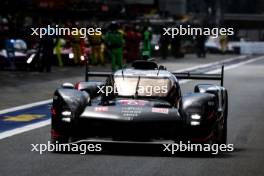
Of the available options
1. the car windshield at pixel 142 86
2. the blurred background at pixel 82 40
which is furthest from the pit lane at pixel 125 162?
the blurred background at pixel 82 40

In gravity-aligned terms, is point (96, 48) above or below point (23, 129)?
below

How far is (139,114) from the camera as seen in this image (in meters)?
13.7

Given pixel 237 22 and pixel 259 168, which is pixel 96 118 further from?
pixel 237 22

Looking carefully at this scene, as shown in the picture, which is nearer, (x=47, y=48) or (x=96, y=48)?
(x=47, y=48)

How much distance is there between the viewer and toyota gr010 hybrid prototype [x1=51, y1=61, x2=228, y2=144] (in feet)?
44.6

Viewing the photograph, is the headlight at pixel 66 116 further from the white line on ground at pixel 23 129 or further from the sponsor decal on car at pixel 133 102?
the white line on ground at pixel 23 129

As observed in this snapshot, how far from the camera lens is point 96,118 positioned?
1366 centimetres

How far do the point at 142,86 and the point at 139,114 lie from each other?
1.18m

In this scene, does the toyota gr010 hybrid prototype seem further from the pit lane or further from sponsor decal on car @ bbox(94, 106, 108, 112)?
the pit lane

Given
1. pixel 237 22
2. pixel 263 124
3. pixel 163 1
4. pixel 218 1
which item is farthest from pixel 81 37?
pixel 237 22

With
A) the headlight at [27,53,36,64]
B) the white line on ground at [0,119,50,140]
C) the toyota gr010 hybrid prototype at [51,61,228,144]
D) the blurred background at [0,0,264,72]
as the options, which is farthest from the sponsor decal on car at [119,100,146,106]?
the headlight at [27,53,36,64]

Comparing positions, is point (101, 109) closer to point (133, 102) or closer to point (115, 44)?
point (133, 102)

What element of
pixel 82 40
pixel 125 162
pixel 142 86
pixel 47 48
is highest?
pixel 142 86

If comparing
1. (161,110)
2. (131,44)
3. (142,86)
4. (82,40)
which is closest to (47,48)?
(82,40)
